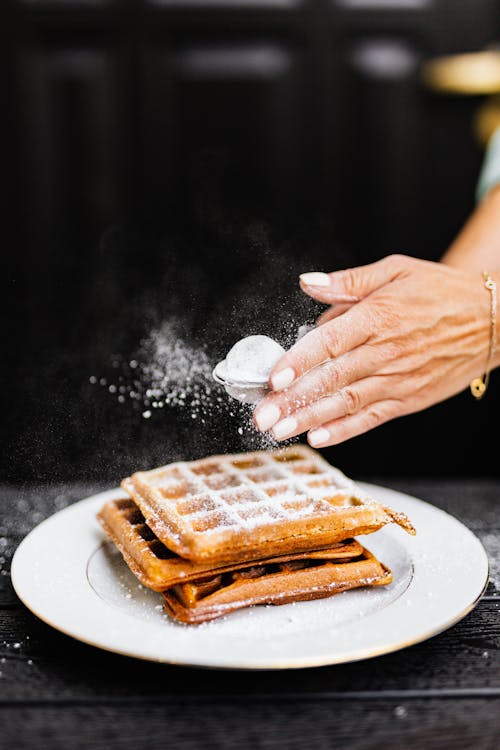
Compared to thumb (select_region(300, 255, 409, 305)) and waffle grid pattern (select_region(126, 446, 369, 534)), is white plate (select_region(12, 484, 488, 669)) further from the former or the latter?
thumb (select_region(300, 255, 409, 305))

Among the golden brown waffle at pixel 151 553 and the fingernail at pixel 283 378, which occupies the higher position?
the fingernail at pixel 283 378

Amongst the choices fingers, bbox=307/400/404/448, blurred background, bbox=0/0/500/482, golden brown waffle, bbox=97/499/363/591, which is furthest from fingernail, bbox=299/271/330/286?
blurred background, bbox=0/0/500/482

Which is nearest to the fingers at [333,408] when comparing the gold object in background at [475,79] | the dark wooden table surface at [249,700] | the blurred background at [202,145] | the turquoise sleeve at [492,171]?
the dark wooden table surface at [249,700]

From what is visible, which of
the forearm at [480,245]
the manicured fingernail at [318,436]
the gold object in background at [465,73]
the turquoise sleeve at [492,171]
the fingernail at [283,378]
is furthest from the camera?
the gold object in background at [465,73]

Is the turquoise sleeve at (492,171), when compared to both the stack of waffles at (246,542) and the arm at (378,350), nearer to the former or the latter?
the arm at (378,350)

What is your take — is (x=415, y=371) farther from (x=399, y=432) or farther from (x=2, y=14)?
(x=2, y=14)

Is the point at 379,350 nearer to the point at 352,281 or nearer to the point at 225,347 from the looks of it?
the point at 352,281
